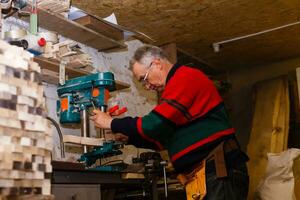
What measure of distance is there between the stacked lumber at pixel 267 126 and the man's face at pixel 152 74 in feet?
5.29

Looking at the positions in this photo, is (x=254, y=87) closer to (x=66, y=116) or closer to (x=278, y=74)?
(x=278, y=74)

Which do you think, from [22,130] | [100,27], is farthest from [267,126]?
[22,130]

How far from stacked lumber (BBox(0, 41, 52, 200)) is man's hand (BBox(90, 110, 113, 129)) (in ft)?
2.69

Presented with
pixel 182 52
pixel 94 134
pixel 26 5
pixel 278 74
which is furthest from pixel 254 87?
pixel 26 5

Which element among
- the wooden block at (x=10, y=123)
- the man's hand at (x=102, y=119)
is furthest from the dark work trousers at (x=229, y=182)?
the wooden block at (x=10, y=123)

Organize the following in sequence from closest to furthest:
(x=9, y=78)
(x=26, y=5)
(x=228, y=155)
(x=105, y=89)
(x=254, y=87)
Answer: (x=9, y=78) → (x=228, y=155) → (x=26, y=5) → (x=105, y=89) → (x=254, y=87)

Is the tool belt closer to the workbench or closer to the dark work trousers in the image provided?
the dark work trousers

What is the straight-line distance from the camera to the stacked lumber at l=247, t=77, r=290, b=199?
3859 mm

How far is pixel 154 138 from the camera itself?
2.21 meters

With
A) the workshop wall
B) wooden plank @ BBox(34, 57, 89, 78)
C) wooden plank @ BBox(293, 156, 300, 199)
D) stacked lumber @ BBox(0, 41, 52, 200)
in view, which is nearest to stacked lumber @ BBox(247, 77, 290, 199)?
wooden plank @ BBox(293, 156, 300, 199)

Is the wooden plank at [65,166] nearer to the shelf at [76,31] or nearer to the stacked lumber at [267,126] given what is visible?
the shelf at [76,31]

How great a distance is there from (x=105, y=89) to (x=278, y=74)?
8.70 ft

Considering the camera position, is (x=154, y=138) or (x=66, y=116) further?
(x=66, y=116)

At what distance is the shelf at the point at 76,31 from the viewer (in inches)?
107
